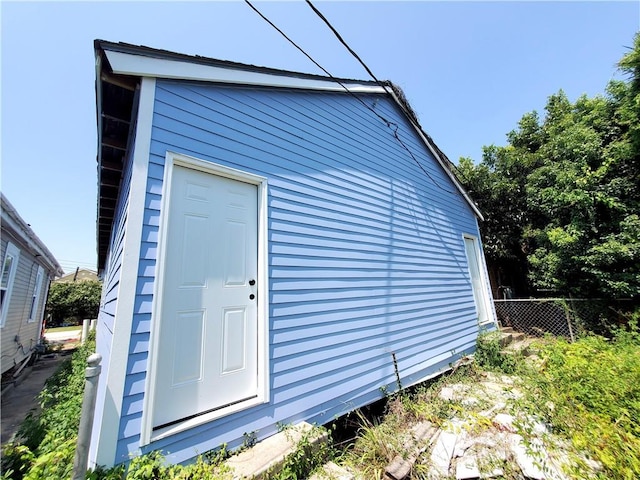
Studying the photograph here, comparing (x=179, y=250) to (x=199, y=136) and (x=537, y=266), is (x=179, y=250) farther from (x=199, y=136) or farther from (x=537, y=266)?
(x=537, y=266)

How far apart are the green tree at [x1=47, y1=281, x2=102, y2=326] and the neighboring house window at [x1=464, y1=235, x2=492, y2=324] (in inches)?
932

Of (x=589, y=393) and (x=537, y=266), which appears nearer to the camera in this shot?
(x=589, y=393)

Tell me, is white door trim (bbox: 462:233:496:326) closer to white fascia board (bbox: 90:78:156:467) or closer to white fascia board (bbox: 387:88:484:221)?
white fascia board (bbox: 387:88:484:221)

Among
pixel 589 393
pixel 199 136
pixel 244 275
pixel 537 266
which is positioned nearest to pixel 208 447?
pixel 244 275

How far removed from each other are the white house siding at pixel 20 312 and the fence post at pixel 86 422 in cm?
585

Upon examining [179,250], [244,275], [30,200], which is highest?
[30,200]

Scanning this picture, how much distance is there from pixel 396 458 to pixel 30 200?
957 centimetres

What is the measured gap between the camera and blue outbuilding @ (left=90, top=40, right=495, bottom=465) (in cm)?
207

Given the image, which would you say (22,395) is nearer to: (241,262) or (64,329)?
(241,262)

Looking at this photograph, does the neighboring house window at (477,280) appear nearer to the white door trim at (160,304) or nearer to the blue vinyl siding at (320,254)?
the blue vinyl siding at (320,254)

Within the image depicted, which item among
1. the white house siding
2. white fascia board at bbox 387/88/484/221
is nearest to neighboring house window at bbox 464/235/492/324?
white fascia board at bbox 387/88/484/221

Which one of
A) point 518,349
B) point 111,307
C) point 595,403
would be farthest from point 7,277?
point 518,349

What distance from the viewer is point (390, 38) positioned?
4363mm

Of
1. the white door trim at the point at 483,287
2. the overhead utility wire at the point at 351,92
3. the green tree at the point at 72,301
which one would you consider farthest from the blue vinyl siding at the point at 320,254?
the green tree at the point at 72,301
